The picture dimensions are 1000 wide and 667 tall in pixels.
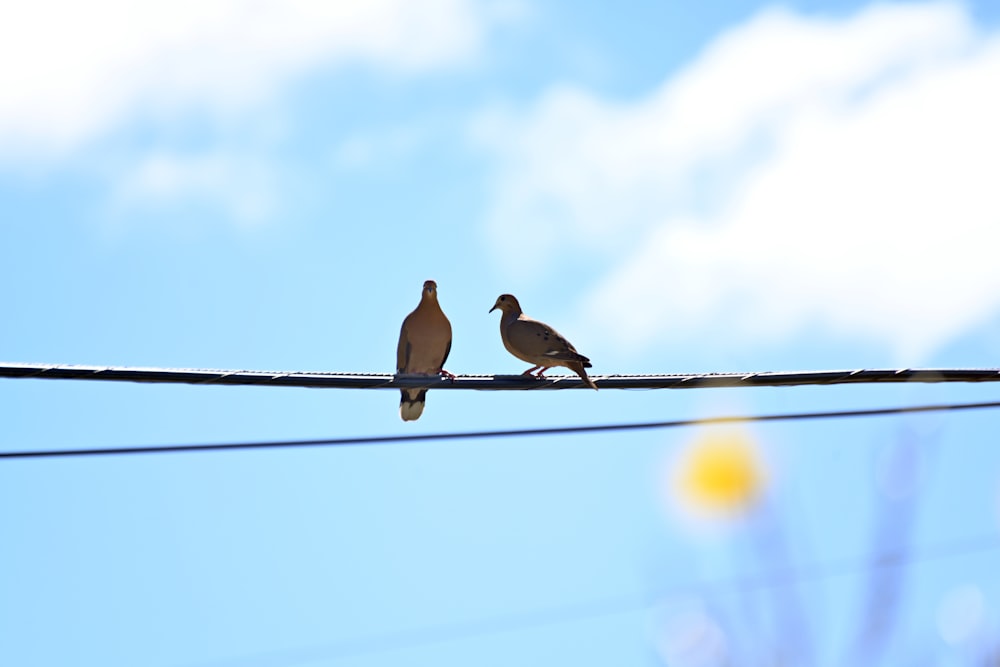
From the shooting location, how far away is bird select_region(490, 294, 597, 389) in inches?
309

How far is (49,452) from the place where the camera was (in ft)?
16.8

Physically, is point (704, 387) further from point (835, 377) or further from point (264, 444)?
point (264, 444)

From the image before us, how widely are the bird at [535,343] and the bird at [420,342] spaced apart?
0.76 metres

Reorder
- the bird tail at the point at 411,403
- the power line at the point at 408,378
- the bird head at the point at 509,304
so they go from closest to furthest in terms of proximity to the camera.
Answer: the power line at the point at 408,378
the bird head at the point at 509,304
the bird tail at the point at 411,403

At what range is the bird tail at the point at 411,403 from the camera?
9.72 m

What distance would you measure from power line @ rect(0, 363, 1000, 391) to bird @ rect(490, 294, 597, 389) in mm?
1587

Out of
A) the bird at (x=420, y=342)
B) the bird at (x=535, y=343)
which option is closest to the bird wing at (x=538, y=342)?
the bird at (x=535, y=343)

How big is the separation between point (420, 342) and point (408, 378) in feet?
12.5

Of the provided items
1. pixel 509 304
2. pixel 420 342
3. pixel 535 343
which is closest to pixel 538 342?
pixel 535 343

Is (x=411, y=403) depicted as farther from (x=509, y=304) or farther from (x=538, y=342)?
(x=538, y=342)

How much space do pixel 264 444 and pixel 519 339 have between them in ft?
11.5

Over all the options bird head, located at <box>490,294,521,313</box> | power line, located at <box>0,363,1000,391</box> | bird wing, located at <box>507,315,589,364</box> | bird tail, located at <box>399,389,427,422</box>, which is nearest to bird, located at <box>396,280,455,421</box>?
bird tail, located at <box>399,389,427,422</box>

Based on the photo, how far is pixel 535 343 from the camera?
27.1 ft

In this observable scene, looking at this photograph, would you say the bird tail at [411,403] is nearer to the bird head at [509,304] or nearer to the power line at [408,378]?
the bird head at [509,304]
